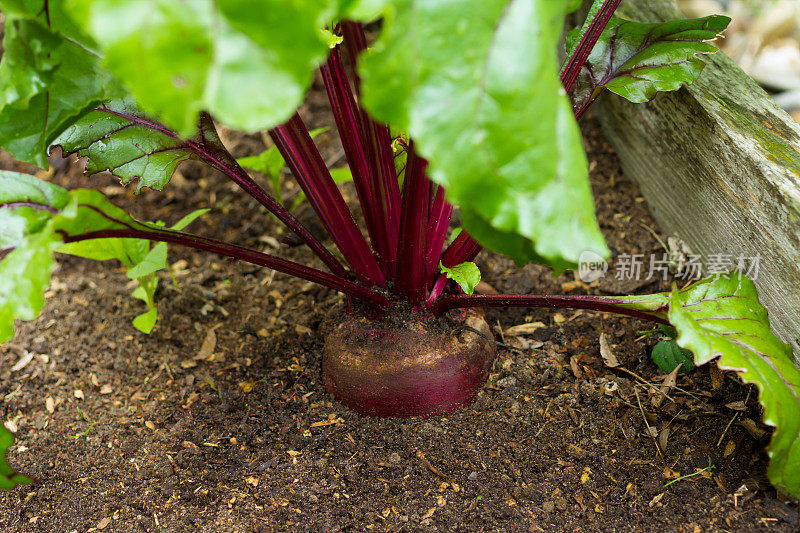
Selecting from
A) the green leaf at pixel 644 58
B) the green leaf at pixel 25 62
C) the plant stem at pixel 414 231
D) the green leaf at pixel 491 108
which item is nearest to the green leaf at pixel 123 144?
the green leaf at pixel 25 62

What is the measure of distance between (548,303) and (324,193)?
562mm

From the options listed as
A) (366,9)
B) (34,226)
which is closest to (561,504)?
(366,9)

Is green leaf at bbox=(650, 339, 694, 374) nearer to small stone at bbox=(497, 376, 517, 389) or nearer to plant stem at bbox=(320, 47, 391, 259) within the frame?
small stone at bbox=(497, 376, 517, 389)

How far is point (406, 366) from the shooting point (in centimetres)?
145

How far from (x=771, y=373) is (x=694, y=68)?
2.41 feet

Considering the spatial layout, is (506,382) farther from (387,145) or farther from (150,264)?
(150,264)

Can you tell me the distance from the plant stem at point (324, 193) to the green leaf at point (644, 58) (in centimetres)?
62

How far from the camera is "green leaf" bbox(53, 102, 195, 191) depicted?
1420mm

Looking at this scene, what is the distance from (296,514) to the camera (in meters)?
1.32

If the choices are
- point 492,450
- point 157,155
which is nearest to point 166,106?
point 157,155

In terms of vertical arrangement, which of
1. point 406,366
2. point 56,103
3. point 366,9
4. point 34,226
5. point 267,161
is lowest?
point 406,366

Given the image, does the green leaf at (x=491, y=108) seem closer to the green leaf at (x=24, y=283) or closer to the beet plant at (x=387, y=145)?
the beet plant at (x=387, y=145)

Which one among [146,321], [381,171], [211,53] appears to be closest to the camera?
[211,53]

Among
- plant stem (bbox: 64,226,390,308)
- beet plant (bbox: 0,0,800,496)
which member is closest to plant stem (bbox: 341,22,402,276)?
beet plant (bbox: 0,0,800,496)
